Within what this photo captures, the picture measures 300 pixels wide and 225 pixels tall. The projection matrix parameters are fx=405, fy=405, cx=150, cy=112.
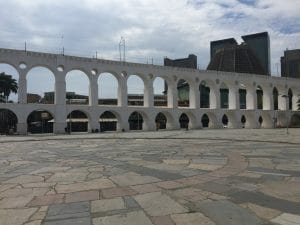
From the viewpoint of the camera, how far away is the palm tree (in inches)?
2829

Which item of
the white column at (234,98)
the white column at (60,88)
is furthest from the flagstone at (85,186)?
the white column at (234,98)

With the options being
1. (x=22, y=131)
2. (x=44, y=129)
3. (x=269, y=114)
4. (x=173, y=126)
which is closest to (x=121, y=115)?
(x=173, y=126)

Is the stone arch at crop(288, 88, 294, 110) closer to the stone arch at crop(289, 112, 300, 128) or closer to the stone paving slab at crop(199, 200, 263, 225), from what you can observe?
the stone arch at crop(289, 112, 300, 128)

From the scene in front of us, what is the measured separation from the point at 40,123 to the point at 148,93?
2058cm

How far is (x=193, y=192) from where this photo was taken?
25.9ft

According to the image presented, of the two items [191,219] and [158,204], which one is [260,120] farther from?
[191,219]

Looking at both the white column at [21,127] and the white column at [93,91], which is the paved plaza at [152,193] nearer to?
the white column at [21,127]

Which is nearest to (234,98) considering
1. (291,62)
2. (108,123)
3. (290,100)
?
(108,123)

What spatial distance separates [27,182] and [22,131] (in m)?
39.8

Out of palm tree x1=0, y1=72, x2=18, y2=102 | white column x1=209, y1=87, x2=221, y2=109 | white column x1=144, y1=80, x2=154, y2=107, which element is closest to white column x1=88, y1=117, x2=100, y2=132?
white column x1=144, y1=80, x2=154, y2=107

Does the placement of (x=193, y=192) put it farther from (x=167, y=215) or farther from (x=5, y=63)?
(x=5, y=63)

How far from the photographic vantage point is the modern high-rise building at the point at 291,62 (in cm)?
11956

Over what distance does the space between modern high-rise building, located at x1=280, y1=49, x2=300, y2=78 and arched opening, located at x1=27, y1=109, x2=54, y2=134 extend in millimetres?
77113

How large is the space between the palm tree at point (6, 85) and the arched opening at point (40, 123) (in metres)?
6.55
